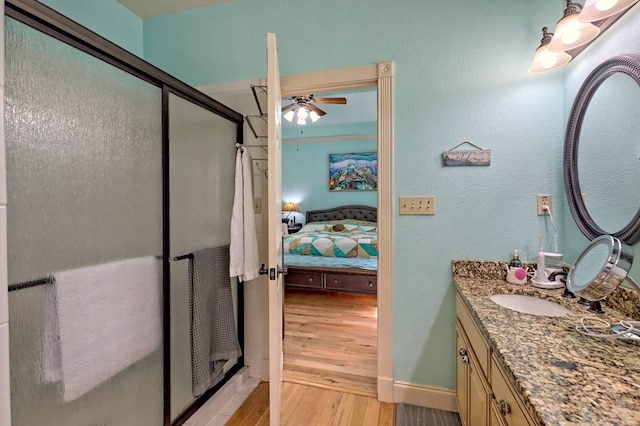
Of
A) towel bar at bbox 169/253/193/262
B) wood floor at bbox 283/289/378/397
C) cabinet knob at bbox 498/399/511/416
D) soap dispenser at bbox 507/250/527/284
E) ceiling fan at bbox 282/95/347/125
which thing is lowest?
wood floor at bbox 283/289/378/397

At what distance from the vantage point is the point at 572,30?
1.27m

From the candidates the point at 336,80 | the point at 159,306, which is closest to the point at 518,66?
the point at 336,80

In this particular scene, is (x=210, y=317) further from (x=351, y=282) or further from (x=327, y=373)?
(x=351, y=282)

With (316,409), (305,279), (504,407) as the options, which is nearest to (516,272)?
(504,407)

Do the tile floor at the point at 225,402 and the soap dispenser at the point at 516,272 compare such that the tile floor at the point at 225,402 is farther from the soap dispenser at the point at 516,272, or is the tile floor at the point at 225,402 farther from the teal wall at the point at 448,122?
the soap dispenser at the point at 516,272

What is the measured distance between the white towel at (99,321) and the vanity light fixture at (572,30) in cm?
A: 217

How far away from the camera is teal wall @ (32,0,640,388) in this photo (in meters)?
1.64

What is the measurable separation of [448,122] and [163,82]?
1.60m

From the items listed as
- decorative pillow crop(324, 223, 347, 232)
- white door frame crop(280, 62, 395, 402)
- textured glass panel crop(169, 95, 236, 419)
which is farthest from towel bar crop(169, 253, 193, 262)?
decorative pillow crop(324, 223, 347, 232)

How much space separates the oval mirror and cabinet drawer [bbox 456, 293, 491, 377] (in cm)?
68

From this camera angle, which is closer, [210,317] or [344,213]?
[210,317]

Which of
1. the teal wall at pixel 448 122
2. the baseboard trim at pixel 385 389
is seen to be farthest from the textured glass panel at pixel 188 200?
the baseboard trim at pixel 385 389

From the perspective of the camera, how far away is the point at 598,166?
133 cm

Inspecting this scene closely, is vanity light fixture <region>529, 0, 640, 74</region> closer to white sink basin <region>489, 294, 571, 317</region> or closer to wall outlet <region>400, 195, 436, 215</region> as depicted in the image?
wall outlet <region>400, 195, 436, 215</region>
